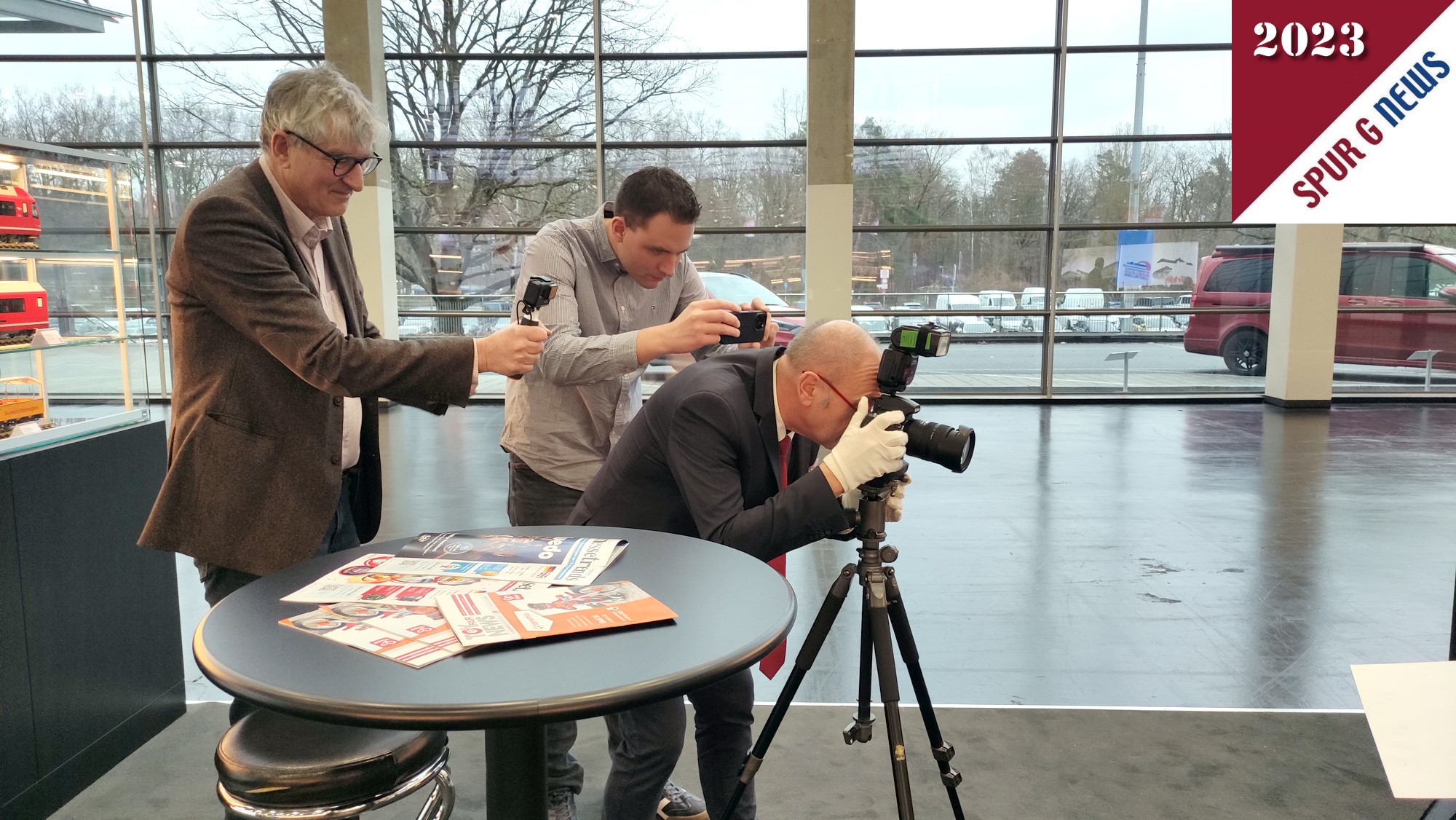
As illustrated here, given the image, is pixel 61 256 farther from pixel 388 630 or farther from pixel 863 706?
pixel 863 706

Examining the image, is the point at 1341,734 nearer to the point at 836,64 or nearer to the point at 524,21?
the point at 836,64

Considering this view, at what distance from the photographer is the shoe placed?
204cm

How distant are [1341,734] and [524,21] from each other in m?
8.71

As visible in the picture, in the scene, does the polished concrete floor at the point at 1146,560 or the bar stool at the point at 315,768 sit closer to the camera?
the bar stool at the point at 315,768

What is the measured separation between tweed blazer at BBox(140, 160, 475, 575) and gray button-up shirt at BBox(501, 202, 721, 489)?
19.6 inches

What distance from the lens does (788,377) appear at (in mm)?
1722

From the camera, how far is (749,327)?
2061 millimetres

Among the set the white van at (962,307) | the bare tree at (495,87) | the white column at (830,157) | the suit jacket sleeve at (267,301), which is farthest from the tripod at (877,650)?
the bare tree at (495,87)

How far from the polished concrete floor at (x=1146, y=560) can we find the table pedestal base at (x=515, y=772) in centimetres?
148

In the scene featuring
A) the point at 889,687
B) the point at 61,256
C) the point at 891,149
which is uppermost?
the point at 891,149

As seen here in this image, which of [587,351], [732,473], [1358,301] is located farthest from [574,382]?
[1358,301]

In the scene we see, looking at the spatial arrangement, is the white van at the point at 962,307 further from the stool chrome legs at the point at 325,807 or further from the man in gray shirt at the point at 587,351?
the stool chrome legs at the point at 325,807

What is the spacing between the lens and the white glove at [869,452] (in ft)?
5.14

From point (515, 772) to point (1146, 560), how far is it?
3430 mm
